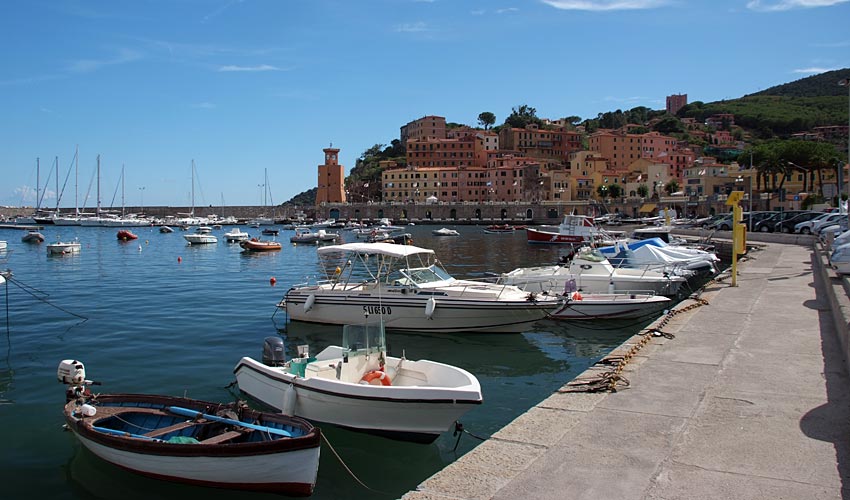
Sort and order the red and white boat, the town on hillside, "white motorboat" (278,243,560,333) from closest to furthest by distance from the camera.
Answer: "white motorboat" (278,243,560,333)
the red and white boat
the town on hillside

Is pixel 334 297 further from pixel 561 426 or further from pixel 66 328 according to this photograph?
pixel 561 426

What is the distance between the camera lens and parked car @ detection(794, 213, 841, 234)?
40.3 meters

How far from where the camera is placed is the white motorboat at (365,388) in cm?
941

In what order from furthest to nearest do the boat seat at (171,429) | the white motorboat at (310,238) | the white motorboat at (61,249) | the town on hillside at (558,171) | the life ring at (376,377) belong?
the town on hillside at (558,171), the white motorboat at (310,238), the white motorboat at (61,249), the life ring at (376,377), the boat seat at (171,429)

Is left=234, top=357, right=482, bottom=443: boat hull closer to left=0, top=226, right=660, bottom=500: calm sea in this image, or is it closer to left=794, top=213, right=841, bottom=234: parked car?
left=0, top=226, right=660, bottom=500: calm sea

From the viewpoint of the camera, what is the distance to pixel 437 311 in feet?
59.7

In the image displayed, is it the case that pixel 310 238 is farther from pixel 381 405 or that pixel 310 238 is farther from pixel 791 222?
pixel 381 405

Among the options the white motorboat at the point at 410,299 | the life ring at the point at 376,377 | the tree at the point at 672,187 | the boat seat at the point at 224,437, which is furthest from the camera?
the tree at the point at 672,187

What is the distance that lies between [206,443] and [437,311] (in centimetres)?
1066

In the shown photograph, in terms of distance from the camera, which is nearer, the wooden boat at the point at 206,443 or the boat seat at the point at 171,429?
the wooden boat at the point at 206,443

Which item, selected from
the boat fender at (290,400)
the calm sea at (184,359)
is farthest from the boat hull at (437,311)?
the boat fender at (290,400)

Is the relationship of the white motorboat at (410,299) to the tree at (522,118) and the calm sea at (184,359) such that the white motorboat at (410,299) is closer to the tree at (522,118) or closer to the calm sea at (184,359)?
the calm sea at (184,359)

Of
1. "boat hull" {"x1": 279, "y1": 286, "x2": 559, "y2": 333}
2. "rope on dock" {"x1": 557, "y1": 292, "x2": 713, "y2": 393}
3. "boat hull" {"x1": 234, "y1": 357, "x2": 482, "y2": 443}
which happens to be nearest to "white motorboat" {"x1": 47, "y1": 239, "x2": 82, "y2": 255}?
"boat hull" {"x1": 279, "y1": 286, "x2": 559, "y2": 333}

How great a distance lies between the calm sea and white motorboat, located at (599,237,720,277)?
7.97 meters
